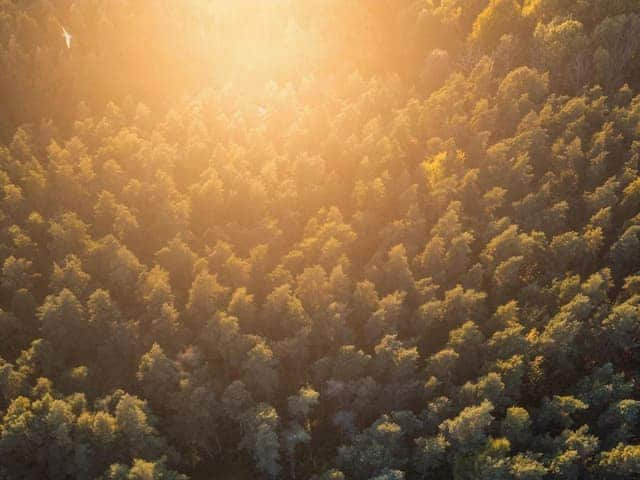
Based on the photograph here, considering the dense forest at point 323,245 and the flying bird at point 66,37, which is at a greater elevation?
the flying bird at point 66,37

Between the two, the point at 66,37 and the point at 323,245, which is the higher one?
the point at 66,37

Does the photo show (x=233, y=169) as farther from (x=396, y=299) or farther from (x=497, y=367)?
(x=497, y=367)

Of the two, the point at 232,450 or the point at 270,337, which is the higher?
the point at 270,337

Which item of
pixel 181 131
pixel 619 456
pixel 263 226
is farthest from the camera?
pixel 181 131

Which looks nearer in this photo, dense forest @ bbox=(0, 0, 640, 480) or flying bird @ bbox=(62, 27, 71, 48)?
dense forest @ bbox=(0, 0, 640, 480)

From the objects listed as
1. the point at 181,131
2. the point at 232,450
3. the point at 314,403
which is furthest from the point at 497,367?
the point at 181,131

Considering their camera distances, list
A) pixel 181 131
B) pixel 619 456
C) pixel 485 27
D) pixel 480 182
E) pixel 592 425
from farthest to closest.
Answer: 1. pixel 485 27
2. pixel 181 131
3. pixel 480 182
4. pixel 592 425
5. pixel 619 456

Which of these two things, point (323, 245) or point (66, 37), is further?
point (66, 37)

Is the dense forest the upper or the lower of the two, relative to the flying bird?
lower
